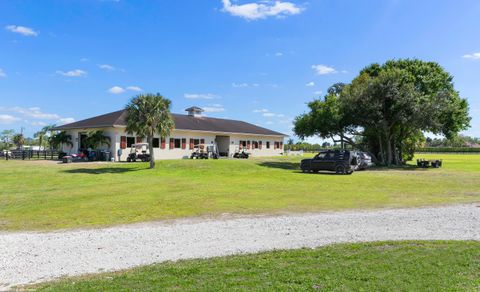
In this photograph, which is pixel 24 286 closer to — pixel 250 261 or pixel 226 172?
pixel 250 261

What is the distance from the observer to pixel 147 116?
26.7 m

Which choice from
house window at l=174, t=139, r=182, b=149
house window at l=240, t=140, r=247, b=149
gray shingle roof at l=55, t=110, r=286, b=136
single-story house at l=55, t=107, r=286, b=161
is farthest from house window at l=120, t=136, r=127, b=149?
house window at l=240, t=140, r=247, b=149

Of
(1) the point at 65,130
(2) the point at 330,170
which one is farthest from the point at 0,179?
(2) the point at 330,170

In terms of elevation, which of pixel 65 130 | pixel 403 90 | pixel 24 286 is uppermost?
pixel 403 90

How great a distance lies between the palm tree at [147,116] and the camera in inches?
1046

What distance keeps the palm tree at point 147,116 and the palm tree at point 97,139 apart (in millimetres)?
6907

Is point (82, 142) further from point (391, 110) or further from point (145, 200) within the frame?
point (391, 110)

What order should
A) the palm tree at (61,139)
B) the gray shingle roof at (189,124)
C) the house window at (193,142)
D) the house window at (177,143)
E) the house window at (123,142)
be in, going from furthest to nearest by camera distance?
1. the house window at (193,142)
2. the house window at (177,143)
3. the palm tree at (61,139)
4. the gray shingle roof at (189,124)
5. the house window at (123,142)

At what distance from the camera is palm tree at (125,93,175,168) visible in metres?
26.6

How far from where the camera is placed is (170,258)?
598 cm

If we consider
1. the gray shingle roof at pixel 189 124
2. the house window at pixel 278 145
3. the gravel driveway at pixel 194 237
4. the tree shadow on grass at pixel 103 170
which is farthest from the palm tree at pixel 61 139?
the gravel driveway at pixel 194 237

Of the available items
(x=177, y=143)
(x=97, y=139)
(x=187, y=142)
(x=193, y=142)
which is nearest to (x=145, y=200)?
(x=97, y=139)

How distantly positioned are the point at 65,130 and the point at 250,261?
36.5m

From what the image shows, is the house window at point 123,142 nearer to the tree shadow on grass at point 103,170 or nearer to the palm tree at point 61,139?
the palm tree at point 61,139
